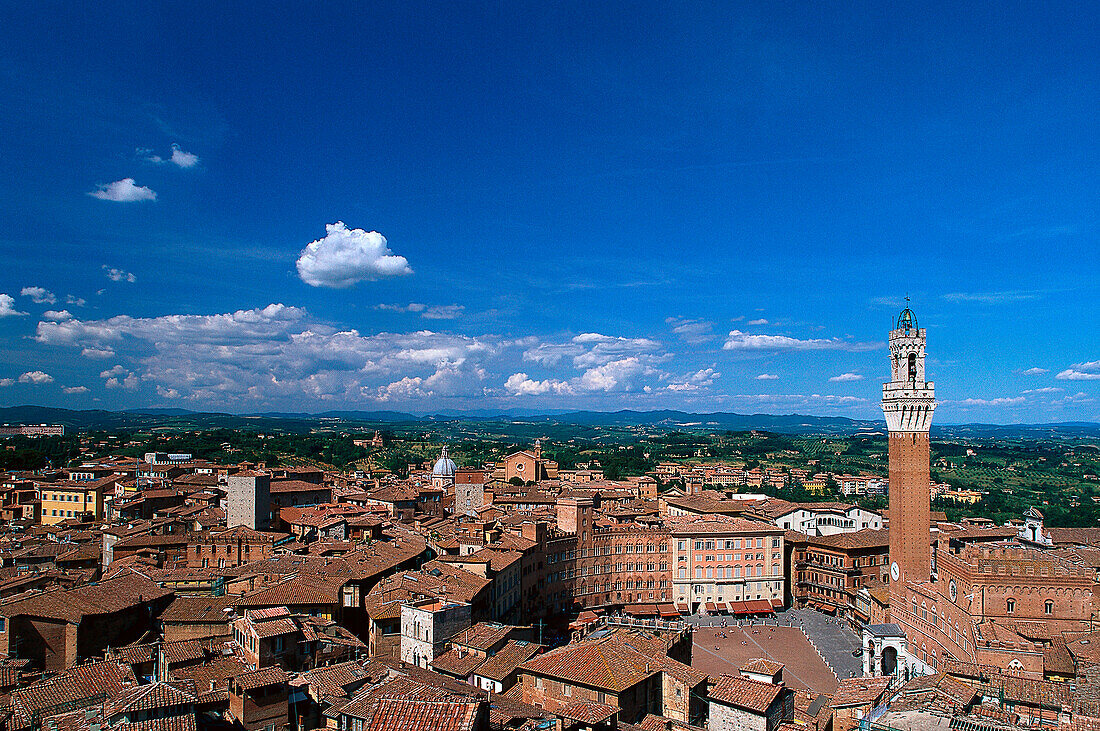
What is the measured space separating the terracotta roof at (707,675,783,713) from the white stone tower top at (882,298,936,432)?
39.0 m

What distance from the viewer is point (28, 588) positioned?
3344cm

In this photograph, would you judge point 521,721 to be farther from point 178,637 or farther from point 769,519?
point 769,519

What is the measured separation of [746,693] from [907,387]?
137ft

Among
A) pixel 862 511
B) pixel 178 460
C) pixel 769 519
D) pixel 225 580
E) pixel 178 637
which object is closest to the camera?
pixel 178 637

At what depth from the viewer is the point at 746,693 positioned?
2473 cm

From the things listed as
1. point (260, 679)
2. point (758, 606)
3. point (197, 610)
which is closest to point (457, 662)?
point (260, 679)

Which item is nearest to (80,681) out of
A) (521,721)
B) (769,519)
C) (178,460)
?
(521,721)

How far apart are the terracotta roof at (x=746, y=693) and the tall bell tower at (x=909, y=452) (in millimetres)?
34250

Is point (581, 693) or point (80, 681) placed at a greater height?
point (80, 681)

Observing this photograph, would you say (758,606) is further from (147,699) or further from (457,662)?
(147,699)

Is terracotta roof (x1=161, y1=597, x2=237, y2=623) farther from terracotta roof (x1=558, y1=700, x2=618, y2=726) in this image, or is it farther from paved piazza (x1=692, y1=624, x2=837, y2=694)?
paved piazza (x1=692, y1=624, x2=837, y2=694)

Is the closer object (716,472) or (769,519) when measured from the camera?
(769,519)

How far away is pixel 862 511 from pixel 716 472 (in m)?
75.8

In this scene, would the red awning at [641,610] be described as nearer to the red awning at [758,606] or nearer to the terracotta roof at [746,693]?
the red awning at [758,606]
